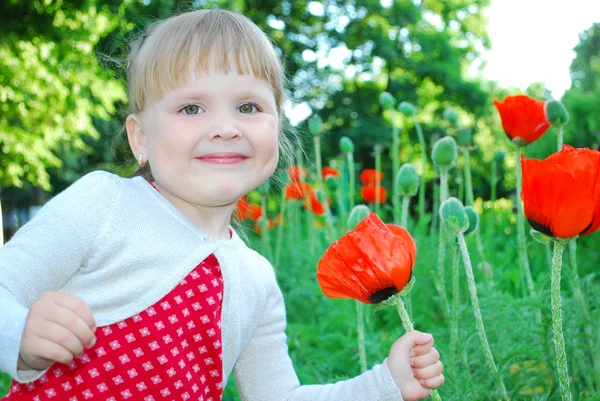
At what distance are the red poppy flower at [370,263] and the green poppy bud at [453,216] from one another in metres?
0.18

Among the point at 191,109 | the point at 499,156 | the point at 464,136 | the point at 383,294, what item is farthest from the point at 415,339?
the point at 499,156

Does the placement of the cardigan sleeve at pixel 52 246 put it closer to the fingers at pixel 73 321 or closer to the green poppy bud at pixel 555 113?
the fingers at pixel 73 321

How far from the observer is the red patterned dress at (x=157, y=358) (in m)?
1.01

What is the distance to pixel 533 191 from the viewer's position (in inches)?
32.9

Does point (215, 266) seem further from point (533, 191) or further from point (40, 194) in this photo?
point (40, 194)

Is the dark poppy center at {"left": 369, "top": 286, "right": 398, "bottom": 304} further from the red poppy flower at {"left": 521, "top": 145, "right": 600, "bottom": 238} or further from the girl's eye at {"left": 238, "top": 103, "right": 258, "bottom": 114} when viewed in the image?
the girl's eye at {"left": 238, "top": 103, "right": 258, "bottom": 114}

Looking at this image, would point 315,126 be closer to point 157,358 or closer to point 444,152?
point 444,152

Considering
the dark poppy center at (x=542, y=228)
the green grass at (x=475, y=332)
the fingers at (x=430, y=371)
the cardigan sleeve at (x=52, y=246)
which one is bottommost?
the green grass at (x=475, y=332)

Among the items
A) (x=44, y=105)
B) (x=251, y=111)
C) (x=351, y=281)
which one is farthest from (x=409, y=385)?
(x=44, y=105)

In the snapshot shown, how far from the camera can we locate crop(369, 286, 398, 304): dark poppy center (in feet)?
2.76

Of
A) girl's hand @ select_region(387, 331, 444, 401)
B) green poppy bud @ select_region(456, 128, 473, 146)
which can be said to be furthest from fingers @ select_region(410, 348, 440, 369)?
green poppy bud @ select_region(456, 128, 473, 146)

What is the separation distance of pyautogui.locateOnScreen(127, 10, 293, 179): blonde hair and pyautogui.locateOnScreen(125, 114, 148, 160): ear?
2 centimetres

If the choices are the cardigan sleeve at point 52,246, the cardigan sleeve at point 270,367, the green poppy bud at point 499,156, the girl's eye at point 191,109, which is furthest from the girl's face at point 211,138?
the green poppy bud at point 499,156

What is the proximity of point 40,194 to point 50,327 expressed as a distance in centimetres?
1114
